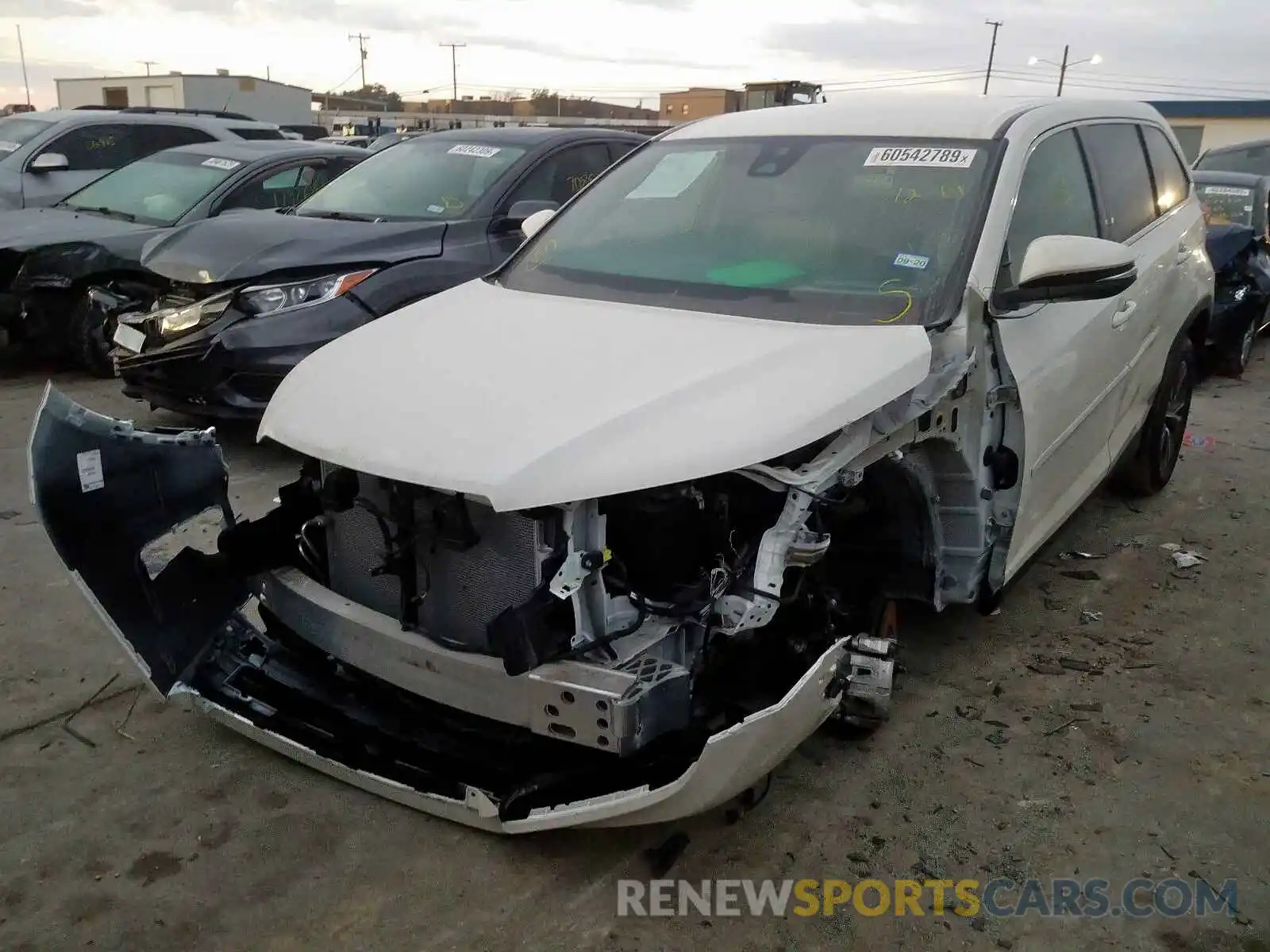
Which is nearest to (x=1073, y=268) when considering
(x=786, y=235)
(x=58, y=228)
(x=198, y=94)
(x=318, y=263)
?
(x=786, y=235)

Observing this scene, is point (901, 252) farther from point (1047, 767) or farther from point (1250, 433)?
point (1250, 433)

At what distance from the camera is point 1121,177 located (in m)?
4.29

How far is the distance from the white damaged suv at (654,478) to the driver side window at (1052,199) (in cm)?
2

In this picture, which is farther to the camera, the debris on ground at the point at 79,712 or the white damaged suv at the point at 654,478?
the debris on ground at the point at 79,712

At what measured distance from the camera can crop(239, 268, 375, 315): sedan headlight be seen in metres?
5.52

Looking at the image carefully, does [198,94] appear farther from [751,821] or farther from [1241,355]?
[751,821]

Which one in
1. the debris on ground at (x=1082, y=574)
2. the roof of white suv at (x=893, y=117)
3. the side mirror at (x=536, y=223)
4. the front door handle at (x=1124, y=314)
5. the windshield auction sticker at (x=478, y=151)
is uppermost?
the roof of white suv at (x=893, y=117)

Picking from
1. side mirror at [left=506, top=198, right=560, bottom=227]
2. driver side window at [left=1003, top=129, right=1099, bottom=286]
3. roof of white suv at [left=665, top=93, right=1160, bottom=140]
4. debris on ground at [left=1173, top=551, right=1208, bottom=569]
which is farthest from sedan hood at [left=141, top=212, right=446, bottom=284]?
debris on ground at [left=1173, top=551, right=1208, bottom=569]

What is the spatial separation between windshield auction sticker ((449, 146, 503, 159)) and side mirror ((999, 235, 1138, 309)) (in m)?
4.18

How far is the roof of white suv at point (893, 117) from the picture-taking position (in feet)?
11.6

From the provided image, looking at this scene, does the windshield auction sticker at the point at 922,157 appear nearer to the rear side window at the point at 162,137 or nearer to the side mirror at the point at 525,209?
the side mirror at the point at 525,209

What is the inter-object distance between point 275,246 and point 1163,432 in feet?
15.0

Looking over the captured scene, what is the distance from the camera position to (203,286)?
562 cm

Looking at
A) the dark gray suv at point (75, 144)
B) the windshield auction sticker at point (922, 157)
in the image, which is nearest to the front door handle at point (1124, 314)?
the windshield auction sticker at point (922, 157)
